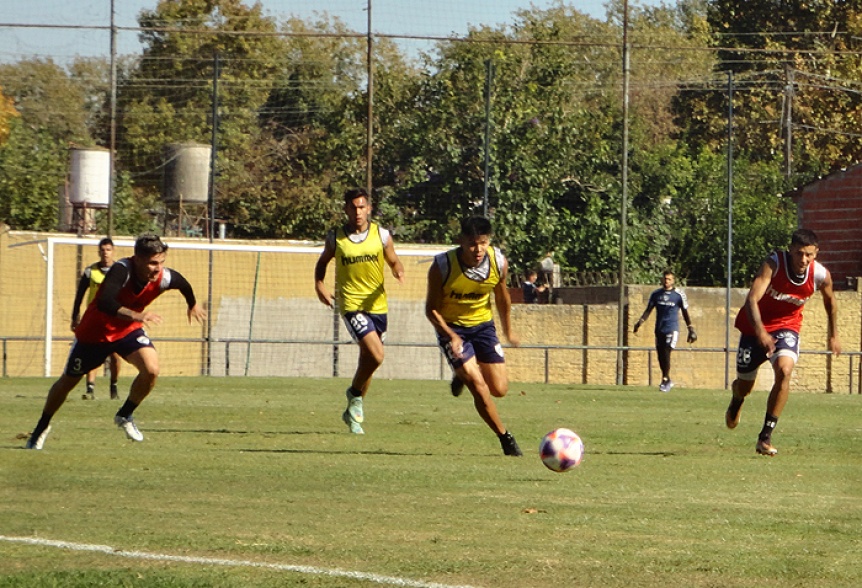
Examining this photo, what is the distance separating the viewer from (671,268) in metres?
37.4

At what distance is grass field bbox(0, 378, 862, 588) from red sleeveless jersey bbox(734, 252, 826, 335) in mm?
1173

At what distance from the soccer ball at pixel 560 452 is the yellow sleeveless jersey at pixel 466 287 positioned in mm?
1939

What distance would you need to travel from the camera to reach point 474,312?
12.7m

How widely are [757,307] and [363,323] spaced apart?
368 cm

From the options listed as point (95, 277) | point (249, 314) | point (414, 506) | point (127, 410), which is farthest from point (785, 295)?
point (249, 314)

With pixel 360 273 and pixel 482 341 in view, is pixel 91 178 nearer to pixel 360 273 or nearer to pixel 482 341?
pixel 360 273

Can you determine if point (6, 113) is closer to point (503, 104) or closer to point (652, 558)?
point (503, 104)

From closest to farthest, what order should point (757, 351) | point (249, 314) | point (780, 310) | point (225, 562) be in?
point (225, 562), point (780, 310), point (757, 351), point (249, 314)

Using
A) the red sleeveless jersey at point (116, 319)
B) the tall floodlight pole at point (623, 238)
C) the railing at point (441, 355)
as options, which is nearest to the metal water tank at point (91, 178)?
the railing at point (441, 355)

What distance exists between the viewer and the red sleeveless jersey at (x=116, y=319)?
12.1 m

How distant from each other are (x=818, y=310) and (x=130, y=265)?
88.8 ft

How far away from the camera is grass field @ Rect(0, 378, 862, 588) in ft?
22.0

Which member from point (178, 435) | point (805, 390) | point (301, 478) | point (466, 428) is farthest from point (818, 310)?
point (301, 478)

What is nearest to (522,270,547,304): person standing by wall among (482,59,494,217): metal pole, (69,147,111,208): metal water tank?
(482,59,494,217): metal pole
